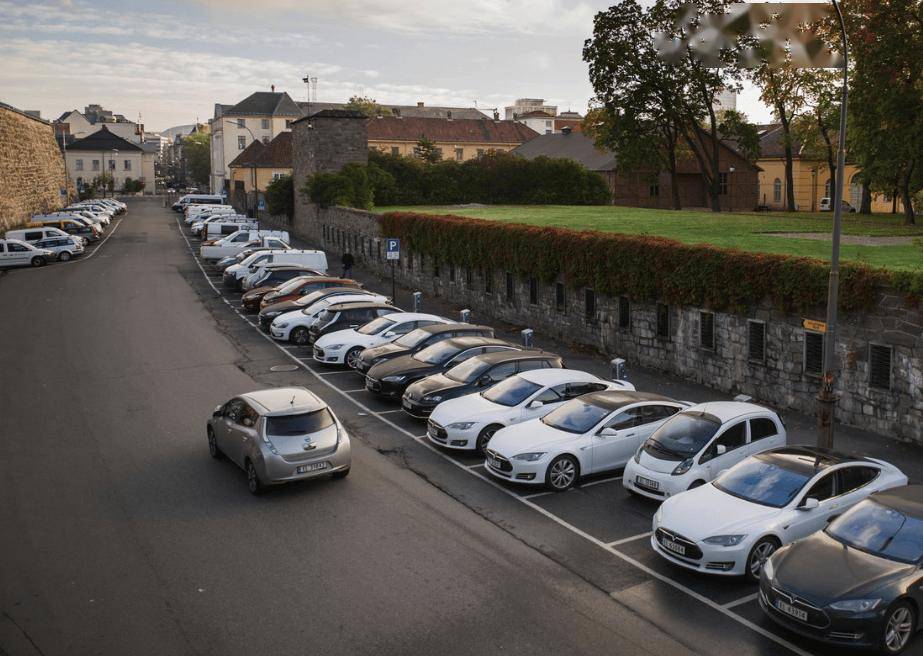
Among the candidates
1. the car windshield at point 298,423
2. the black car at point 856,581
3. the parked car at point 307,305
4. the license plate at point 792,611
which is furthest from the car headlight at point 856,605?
the parked car at point 307,305

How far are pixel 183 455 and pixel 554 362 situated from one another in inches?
313

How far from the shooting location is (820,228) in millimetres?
32625

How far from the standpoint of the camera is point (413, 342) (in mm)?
22406

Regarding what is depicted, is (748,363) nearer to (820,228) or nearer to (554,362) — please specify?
(554,362)

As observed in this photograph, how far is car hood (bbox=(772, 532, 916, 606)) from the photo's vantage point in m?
9.20

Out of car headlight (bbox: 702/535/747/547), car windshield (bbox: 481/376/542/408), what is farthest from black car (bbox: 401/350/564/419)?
car headlight (bbox: 702/535/747/547)

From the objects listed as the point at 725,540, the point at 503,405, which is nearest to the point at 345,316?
the point at 503,405

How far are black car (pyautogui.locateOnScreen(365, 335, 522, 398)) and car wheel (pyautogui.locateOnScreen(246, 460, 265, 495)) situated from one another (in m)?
5.96

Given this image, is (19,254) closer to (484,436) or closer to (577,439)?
(484,436)

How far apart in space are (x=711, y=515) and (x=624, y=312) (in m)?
13.9

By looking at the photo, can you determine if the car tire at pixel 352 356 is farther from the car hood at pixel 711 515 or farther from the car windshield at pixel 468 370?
the car hood at pixel 711 515

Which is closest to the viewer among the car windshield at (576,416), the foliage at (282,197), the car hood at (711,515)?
the car hood at (711,515)

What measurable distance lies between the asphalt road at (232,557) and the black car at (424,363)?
3.45 feet

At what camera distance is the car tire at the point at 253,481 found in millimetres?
13953
